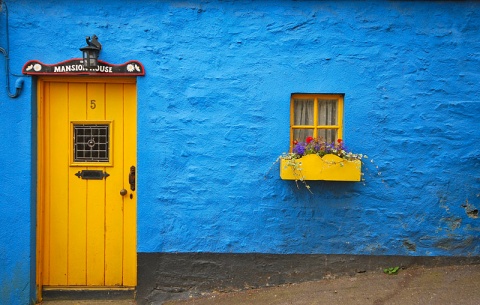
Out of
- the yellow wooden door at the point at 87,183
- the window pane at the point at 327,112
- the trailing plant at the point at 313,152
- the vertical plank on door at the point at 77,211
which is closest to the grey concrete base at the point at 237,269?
the yellow wooden door at the point at 87,183

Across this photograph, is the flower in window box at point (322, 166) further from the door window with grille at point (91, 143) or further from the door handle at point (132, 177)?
the door window with grille at point (91, 143)

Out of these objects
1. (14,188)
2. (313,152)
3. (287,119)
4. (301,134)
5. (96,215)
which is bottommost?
(96,215)

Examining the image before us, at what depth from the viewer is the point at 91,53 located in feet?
16.3

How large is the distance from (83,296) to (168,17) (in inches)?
122

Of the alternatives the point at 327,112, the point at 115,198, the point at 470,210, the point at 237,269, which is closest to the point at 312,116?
the point at 327,112

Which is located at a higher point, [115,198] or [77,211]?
[115,198]

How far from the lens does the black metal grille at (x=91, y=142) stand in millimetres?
5355

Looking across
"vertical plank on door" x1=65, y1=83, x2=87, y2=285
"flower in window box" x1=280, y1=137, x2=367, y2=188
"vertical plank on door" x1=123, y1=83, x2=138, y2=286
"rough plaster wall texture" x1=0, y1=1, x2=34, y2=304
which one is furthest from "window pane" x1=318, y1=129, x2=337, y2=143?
"rough plaster wall texture" x1=0, y1=1, x2=34, y2=304

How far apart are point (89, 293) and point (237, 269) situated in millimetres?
1628

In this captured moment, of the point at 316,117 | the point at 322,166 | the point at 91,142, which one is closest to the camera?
the point at 322,166

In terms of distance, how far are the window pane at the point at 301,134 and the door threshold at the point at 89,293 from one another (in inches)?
94.5

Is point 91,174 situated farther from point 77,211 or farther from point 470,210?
point 470,210

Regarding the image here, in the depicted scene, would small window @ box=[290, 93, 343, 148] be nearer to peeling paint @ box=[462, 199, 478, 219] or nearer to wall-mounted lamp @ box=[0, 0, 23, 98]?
peeling paint @ box=[462, 199, 478, 219]

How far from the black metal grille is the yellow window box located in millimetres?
1923
